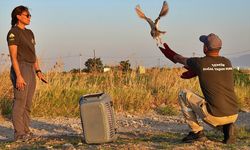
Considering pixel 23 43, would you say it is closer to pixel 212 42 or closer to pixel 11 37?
pixel 11 37

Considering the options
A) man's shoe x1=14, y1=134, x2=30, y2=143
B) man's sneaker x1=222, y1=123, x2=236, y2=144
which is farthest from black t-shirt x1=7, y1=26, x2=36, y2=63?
man's sneaker x1=222, y1=123, x2=236, y2=144

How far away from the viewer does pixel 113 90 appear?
12.2 metres

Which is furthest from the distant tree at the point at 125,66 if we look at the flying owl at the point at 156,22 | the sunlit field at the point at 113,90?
the flying owl at the point at 156,22

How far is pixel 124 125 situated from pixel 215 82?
10.4 ft

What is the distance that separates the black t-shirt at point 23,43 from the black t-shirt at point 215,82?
2.39 meters

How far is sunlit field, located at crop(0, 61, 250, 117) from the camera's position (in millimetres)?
10859

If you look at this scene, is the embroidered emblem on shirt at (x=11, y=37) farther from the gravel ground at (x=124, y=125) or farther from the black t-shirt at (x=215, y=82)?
the black t-shirt at (x=215, y=82)

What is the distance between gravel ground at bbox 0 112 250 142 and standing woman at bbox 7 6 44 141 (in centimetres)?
96

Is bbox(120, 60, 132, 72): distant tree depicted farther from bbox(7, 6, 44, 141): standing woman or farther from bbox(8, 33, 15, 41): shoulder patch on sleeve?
bbox(8, 33, 15, 41): shoulder patch on sleeve

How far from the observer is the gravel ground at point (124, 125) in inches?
332

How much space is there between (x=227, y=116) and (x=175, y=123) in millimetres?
3217

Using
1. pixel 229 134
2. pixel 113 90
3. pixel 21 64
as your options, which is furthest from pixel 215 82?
pixel 113 90

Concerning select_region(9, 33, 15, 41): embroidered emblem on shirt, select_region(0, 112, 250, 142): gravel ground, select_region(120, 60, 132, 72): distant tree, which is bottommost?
select_region(0, 112, 250, 142): gravel ground

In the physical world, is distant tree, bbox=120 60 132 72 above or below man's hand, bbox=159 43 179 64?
below
